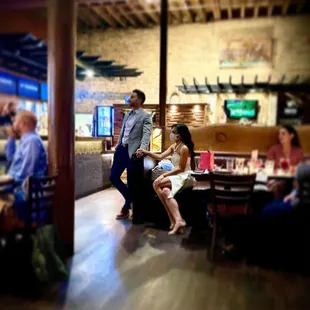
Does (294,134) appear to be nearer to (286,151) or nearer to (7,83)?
(286,151)

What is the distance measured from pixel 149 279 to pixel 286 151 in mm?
945

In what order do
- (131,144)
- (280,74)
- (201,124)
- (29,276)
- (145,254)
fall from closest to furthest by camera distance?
(280,74) → (201,124) → (29,276) → (131,144) → (145,254)

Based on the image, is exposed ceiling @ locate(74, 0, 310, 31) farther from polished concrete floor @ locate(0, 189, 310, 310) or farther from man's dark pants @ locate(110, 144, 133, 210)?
polished concrete floor @ locate(0, 189, 310, 310)

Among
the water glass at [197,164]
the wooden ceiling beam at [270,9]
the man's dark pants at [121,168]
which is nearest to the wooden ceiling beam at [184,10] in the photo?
the wooden ceiling beam at [270,9]

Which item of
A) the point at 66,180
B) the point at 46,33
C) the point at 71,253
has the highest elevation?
the point at 46,33

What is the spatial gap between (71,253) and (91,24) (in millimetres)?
941

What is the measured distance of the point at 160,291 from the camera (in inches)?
55.9

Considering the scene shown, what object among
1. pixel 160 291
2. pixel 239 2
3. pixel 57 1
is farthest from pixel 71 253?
pixel 239 2

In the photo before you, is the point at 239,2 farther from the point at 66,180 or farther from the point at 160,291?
the point at 160,291

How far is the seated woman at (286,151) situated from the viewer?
89cm

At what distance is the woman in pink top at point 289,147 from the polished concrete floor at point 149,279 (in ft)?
1.23

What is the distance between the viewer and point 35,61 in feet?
3.76

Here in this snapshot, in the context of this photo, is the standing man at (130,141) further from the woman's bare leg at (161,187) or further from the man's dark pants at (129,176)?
the woman's bare leg at (161,187)

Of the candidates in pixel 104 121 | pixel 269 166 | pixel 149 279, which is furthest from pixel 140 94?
pixel 149 279
